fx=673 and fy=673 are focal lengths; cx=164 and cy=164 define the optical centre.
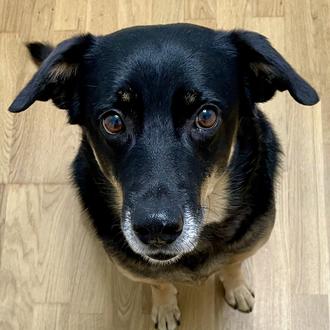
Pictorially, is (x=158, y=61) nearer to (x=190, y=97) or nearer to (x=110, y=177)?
(x=190, y=97)

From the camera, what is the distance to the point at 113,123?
1445 millimetres

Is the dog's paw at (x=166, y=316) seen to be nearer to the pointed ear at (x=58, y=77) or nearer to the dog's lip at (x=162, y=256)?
the dog's lip at (x=162, y=256)

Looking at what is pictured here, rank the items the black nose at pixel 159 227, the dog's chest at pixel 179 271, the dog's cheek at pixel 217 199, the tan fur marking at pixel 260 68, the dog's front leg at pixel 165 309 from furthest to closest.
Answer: the dog's front leg at pixel 165 309
the dog's chest at pixel 179 271
the dog's cheek at pixel 217 199
the tan fur marking at pixel 260 68
the black nose at pixel 159 227

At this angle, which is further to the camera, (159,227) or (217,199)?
(217,199)

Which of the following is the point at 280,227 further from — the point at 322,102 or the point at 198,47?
the point at 198,47

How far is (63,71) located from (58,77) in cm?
2

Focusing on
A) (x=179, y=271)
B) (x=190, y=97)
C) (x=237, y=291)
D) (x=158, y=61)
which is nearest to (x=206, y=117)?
(x=190, y=97)

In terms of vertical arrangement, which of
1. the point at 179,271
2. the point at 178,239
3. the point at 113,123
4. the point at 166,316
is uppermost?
the point at 113,123

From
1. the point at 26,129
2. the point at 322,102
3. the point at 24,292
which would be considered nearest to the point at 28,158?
the point at 26,129

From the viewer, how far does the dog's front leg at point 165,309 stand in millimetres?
2023

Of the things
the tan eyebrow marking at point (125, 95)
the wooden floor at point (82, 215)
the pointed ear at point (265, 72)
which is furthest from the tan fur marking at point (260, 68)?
the wooden floor at point (82, 215)

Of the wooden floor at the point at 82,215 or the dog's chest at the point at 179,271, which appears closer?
the dog's chest at the point at 179,271

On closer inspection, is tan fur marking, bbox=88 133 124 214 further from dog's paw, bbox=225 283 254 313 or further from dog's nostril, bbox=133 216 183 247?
dog's paw, bbox=225 283 254 313

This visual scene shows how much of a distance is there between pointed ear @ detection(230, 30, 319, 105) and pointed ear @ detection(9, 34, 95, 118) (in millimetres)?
349
